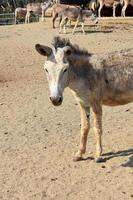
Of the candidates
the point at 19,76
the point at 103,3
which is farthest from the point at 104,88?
the point at 103,3

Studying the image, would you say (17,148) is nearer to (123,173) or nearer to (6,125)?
(6,125)

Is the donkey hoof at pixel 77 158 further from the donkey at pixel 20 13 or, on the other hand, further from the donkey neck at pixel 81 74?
the donkey at pixel 20 13

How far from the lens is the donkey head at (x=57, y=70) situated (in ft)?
21.3

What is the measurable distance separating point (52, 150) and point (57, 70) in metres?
1.75

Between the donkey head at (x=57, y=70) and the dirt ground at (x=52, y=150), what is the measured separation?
1.12 m

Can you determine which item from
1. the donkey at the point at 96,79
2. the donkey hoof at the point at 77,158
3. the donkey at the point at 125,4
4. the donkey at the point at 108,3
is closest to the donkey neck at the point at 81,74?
the donkey at the point at 96,79

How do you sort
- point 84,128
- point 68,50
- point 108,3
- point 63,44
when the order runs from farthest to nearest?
1. point 108,3
2. point 84,128
3. point 63,44
4. point 68,50

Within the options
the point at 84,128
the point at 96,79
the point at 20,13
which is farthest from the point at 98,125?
the point at 20,13

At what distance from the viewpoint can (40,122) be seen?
9.46 meters

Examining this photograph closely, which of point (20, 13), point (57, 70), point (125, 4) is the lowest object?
point (20, 13)

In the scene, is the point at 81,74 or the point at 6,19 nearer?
the point at 81,74

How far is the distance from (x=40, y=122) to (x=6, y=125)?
610 millimetres

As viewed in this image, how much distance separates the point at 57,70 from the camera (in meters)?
6.66

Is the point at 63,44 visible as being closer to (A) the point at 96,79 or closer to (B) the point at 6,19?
(A) the point at 96,79
